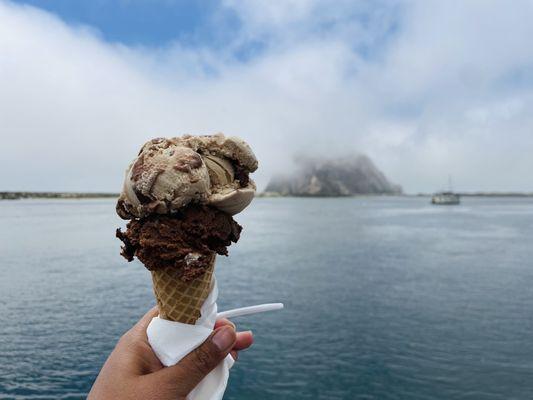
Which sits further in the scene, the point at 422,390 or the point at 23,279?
the point at 23,279

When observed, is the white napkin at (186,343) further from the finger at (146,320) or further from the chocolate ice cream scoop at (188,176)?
the chocolate ice cream scoop at (188,176)

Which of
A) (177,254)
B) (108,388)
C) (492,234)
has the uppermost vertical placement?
(177,254)

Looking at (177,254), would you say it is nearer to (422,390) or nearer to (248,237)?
(422,390)

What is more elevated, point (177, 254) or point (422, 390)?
point (177, 254)

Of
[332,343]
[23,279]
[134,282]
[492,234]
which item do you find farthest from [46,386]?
[492,234]

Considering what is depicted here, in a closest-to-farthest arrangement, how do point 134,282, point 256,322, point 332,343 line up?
point 332,343
point 256,322
point 134,282

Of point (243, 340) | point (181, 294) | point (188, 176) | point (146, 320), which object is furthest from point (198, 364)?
point (188, 176)
